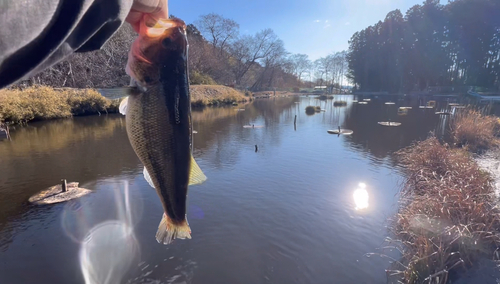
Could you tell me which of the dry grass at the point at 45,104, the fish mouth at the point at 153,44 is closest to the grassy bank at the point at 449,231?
the fish mouth at the point at 153,44

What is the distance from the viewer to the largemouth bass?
1503 millimetres

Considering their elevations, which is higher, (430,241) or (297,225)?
(430,241)

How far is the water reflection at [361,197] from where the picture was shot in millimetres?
8964

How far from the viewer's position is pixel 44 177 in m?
10.9

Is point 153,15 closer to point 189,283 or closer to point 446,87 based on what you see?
point 189,283

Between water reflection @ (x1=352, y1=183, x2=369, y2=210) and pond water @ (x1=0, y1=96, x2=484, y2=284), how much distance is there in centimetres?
4

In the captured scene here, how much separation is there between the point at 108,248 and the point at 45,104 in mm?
22164

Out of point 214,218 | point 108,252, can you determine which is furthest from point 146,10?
point 214,218

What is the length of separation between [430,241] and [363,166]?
8.06 metres

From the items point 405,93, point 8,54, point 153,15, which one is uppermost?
point 153,15

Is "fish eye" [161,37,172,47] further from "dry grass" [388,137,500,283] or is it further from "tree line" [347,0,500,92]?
"tree line" [347,0,500,92]

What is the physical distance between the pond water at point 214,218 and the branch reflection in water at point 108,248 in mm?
29

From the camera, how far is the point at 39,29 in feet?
2.62

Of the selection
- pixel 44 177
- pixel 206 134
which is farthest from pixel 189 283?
pixel 206 134
